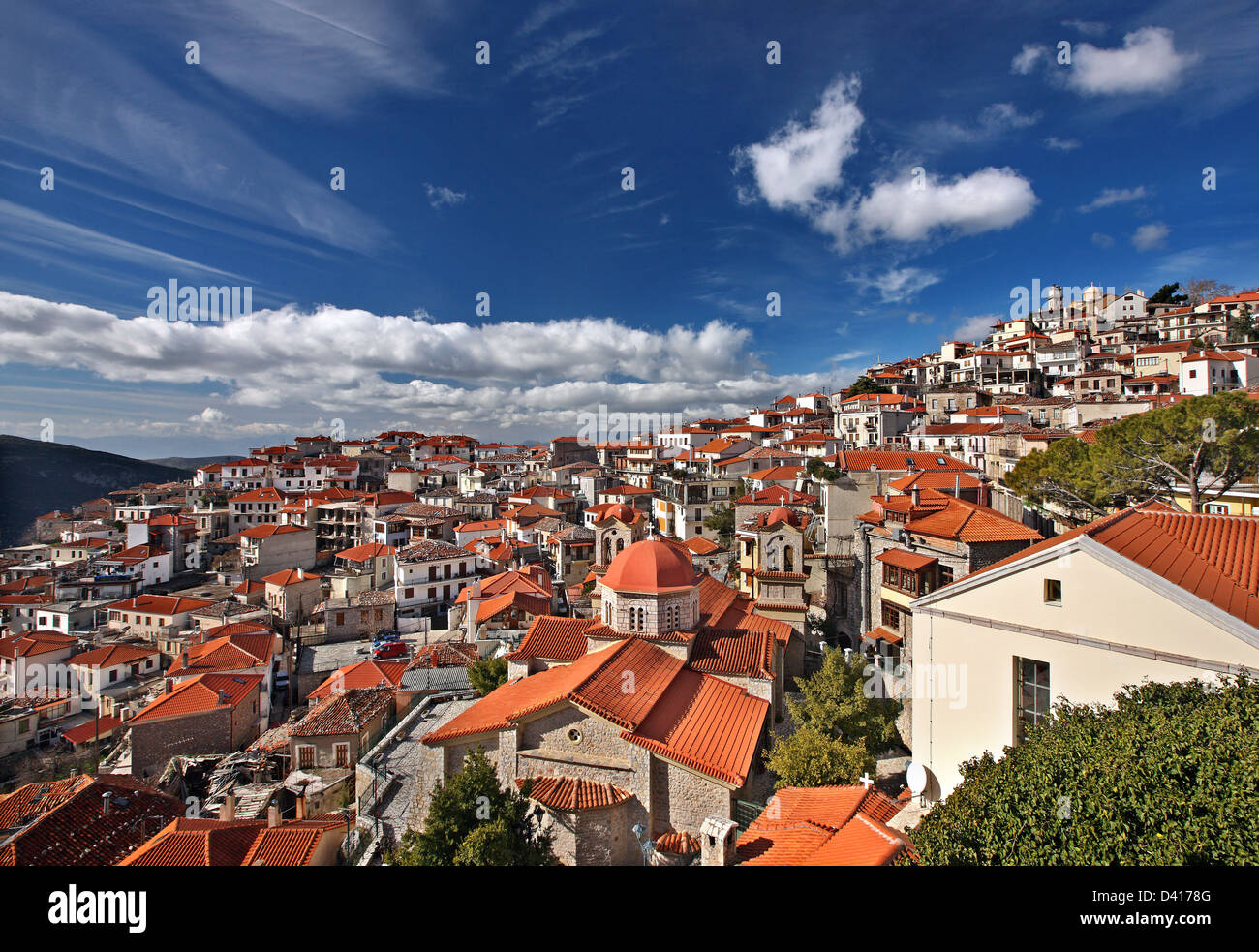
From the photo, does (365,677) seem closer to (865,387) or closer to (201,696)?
(201,696)

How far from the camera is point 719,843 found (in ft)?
27.3

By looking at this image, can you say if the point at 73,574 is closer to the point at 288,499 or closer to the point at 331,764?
the point at 288,499

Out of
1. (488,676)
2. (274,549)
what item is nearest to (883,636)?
(488,676)

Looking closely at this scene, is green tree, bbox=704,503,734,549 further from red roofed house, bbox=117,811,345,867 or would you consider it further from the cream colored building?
red roofed house, bbox=117,811,345,867

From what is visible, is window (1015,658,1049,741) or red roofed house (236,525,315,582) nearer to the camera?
window (1015,658,1049,741)

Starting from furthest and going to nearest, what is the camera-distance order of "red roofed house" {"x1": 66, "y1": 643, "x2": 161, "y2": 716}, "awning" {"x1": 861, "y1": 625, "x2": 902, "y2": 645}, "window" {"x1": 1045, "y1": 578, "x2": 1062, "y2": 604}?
→ "red roofed house" {"x1": 66, "y1": 643, "x2": 161, "y2": 716}
"awning" {"x1": 861, "y1": 625, "x2": 902, "y2": 645}
"window" {"x1": 1045, "y1": 578, "x2": 1062, "y2": 604}

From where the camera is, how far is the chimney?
27.1 feet

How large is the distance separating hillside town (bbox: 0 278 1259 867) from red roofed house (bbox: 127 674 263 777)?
4.0 inches

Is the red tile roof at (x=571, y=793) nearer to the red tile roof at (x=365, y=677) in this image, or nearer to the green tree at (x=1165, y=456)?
the red tile roof at (x=365, y=677)

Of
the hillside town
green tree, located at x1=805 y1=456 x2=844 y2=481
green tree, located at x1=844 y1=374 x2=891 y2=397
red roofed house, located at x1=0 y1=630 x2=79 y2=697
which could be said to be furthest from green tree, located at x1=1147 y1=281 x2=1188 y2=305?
red roofed house, located at x1=0 y1=630 x2=79 y2=697

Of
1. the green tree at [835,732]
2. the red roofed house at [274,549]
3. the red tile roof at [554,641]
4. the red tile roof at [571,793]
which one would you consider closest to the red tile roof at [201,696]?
the red tile roof at [554,641]

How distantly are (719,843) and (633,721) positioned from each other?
3.45 m

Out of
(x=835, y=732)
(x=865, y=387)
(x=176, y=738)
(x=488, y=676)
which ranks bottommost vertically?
(x=176, y=738)

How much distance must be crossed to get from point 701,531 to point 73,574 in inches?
1716
